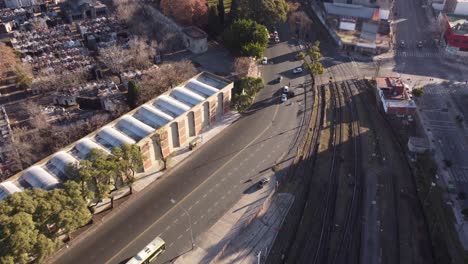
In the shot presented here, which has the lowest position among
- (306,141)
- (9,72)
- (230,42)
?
(306,141)

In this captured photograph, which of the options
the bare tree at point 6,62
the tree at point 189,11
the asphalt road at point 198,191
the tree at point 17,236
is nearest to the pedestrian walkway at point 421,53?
the asphalt road at point 198,191

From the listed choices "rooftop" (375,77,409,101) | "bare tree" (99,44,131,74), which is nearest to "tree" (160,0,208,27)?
"bare tree" (99,44,131,74)

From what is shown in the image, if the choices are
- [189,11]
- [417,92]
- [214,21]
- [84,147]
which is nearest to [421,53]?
[417,92]

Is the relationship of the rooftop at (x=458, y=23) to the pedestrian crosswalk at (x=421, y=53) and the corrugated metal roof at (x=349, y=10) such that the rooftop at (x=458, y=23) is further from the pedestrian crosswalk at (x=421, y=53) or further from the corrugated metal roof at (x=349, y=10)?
the corrugated metal roof at (x=349, y=10)

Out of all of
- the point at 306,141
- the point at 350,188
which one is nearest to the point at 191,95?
the point at 306,141

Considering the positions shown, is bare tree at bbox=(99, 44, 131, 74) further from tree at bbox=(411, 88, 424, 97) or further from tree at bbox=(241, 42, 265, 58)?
tree at bbox=(411, 88, 424, 97)

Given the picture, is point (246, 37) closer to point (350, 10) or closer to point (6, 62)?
point (350, 10)

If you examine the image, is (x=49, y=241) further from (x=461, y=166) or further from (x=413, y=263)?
(x=461, y=166)
